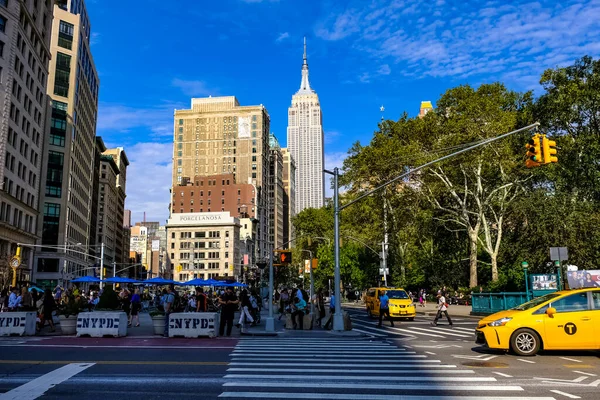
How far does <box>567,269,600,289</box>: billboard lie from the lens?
86.4 feet

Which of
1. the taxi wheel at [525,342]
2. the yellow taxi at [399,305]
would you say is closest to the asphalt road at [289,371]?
the taxi wheel at [525,342]

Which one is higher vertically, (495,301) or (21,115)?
(21,115)

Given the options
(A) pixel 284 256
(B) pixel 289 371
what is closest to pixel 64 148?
(A) pixel 284 256

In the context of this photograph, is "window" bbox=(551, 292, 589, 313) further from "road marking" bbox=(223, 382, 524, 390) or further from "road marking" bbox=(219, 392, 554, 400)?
"road marking" bbox=(219, 392, 554, 400)

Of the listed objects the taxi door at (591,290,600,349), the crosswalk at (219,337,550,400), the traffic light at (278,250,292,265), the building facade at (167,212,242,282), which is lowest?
the crosswalk at (219,337,550,400)

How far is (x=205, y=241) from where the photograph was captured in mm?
130750

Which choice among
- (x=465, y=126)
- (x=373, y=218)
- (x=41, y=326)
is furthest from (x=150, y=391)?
(x=373, y=218)

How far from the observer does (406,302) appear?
29609mm

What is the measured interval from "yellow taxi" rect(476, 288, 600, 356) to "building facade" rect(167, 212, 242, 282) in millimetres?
117324

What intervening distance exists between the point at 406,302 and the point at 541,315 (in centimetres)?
1690

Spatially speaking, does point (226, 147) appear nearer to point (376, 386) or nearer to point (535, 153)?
point (535, 153)

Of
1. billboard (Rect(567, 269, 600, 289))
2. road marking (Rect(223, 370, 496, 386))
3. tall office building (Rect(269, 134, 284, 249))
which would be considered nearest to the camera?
road marking (Rect(223, 370, 496, 386))

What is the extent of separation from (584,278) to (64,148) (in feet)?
225

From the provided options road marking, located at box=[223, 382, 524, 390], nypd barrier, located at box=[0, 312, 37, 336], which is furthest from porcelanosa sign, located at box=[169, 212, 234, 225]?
road marking, located at box=[223, 382, 524, 390]
